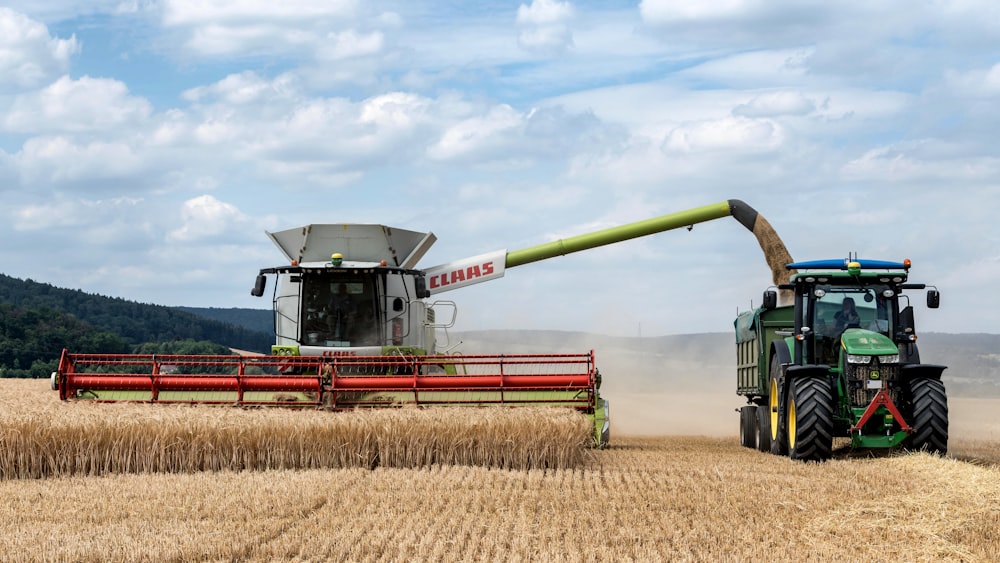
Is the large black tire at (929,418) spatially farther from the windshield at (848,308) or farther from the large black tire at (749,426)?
the large black tire at (749,426)

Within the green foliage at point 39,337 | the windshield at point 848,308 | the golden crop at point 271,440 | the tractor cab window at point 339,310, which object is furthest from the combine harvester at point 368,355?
the green foliage at point 39,337

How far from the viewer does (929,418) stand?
11.2 metres

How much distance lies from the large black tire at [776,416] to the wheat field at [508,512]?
4.76 ft

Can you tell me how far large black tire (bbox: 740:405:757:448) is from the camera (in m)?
15.1

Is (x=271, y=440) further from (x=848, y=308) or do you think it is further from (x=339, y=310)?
(x=848, y=308)

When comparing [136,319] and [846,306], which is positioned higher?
[136,319]

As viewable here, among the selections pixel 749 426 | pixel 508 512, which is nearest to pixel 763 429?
pixel 749 426

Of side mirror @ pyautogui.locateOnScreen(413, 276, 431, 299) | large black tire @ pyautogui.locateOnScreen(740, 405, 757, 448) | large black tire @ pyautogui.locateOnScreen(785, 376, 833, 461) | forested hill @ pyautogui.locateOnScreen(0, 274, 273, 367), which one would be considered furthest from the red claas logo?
forested hill @ pyautogui.locateOnScreen(0, 274, 273, 367)

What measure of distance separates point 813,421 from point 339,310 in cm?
602

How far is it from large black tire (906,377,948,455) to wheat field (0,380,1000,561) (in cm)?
57

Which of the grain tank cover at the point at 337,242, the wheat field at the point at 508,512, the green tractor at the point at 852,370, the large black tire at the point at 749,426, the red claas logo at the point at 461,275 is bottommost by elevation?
the wheat field at the point at 508,512

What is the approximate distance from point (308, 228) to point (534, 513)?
25.7 feet

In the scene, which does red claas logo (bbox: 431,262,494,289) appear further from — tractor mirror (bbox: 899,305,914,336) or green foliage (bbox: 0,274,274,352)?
green foliage (bbox: 0,274,274,352)

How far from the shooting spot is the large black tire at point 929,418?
440 inches
